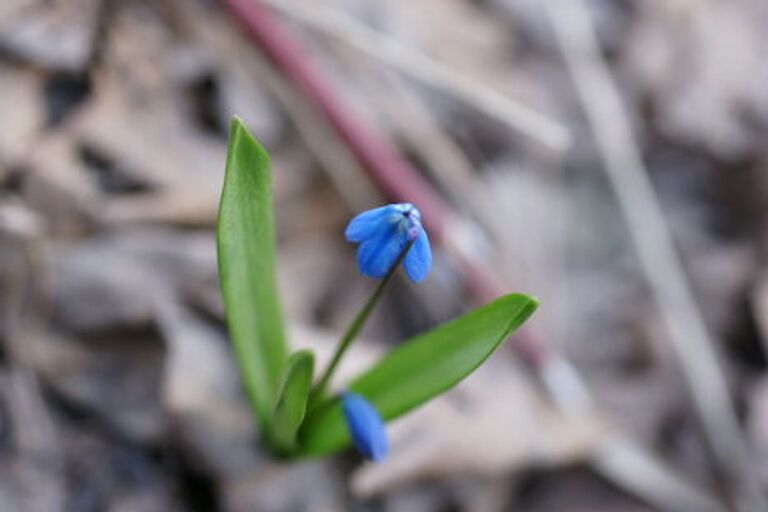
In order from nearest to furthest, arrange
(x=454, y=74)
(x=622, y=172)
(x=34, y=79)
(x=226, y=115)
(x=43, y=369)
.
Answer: (x=43, y=369) < (x=34, y=79) < (x=226, y=115) < (x=454, y=74) < (x=622, y=172)

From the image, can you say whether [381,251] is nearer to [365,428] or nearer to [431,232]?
[365,428]

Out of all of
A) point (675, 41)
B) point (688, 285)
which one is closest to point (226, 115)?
point (688, 285)

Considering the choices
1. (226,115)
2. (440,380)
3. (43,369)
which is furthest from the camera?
(226,115)

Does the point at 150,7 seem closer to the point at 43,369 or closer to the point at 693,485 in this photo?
the point at 43,369

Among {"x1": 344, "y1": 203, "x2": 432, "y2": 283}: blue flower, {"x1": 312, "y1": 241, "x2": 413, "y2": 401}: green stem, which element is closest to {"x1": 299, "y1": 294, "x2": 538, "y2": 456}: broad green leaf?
{"x1": 312, "y1": 241, "x2": 413, "y2": 401}: green stem

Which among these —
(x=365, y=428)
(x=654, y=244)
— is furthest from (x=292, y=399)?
(x=654, y=244)

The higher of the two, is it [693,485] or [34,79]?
[34,79]
